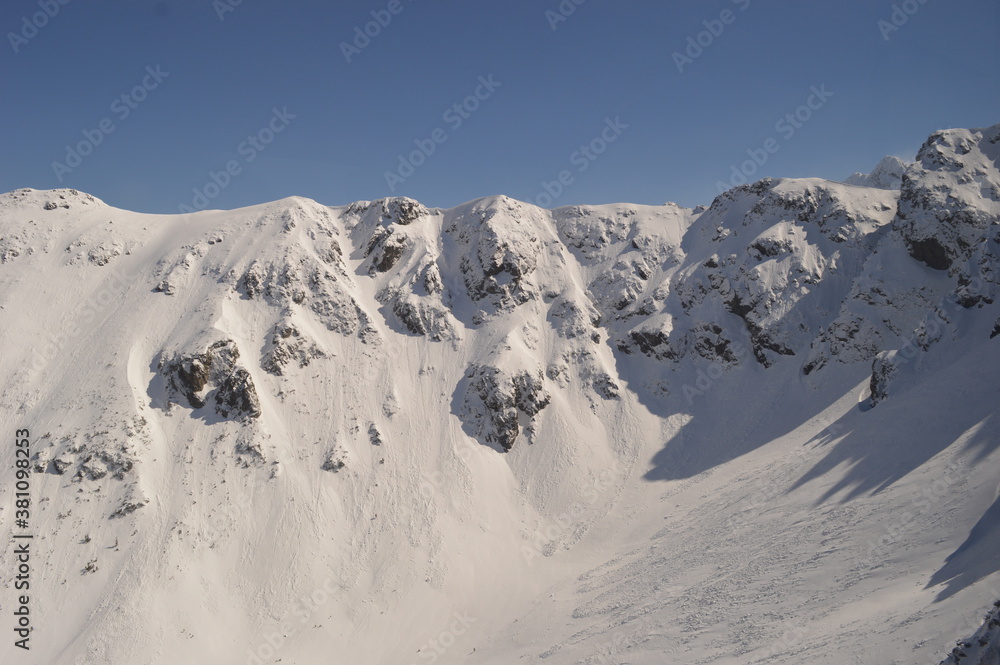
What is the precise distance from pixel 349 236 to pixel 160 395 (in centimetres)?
3353

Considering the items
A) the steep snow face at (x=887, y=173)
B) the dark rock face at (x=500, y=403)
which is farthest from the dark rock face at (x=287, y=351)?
the steep snow face at (x=887, y=173)

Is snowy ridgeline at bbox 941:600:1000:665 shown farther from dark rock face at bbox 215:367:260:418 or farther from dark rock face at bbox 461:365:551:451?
dark rock face at bbox 215:367:260:418

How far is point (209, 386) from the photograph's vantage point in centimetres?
5259

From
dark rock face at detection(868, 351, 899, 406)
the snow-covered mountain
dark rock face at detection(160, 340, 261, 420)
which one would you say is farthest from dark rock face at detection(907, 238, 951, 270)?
dark rock face at detection(160, 340, 261, 420)

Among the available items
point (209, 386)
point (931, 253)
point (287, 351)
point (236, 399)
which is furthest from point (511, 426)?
point (931, 253)

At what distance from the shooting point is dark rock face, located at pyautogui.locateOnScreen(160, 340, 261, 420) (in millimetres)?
51656

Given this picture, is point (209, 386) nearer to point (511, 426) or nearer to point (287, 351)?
point (287, 351)

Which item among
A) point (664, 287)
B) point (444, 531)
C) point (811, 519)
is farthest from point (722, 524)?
point (664, 287)

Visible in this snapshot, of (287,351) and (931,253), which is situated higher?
(287,351)

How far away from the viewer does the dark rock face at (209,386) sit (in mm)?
51656

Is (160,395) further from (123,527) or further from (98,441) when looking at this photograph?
(123,527)

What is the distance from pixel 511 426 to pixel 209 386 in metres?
30.8

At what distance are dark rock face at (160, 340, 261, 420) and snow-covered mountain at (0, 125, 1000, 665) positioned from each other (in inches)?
10.8

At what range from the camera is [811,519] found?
34844 millimetres
